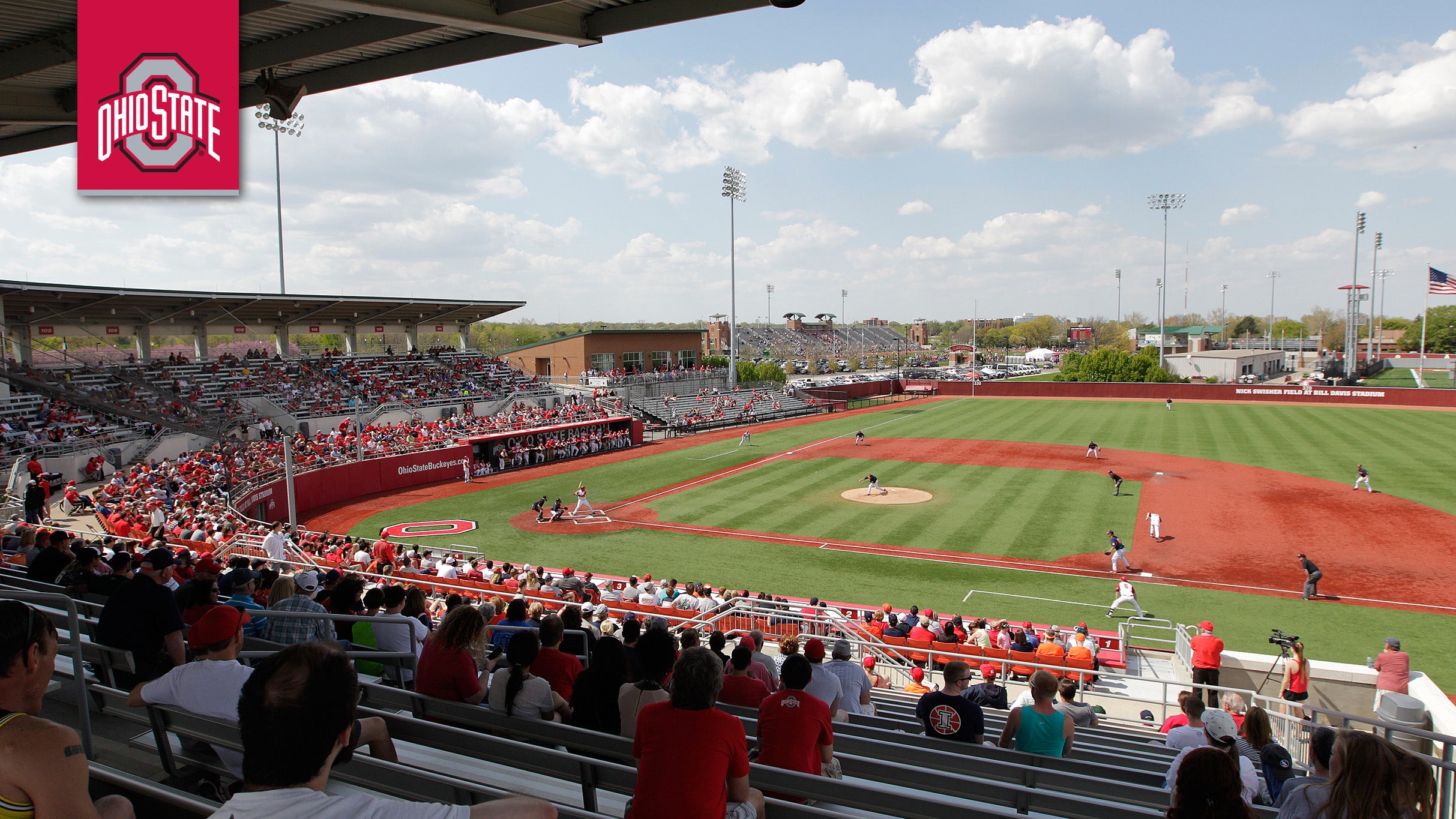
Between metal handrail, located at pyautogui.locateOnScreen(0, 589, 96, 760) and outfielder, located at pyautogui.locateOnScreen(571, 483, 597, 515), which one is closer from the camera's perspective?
metal handrail, located at pyautogui.locateOnScreen(0, 589, 96, 760)

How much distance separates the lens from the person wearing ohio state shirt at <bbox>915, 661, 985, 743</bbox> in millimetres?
6039

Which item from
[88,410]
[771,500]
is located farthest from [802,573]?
[88,410]

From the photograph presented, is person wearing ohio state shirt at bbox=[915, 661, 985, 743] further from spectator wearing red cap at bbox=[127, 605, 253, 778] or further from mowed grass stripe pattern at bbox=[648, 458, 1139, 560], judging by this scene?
mowed grass stripe pattern at bbox=[648, 458, 1139, 560]

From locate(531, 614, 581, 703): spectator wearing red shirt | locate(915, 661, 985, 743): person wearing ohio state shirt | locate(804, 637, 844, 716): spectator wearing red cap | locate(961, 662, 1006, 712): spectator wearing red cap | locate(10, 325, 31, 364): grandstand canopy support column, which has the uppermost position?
locate(10, 325, 31, 364): grandstand canopy support column

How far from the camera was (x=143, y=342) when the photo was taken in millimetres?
34531

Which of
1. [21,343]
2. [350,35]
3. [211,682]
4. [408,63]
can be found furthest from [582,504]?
[211,682]

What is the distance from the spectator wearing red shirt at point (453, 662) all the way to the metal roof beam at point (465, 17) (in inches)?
160

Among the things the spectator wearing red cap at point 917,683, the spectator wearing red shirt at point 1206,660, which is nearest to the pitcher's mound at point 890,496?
the spectator wearing red cap at point 917,683

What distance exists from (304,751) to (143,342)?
41.5 meters

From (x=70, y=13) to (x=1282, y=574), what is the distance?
83.7ft

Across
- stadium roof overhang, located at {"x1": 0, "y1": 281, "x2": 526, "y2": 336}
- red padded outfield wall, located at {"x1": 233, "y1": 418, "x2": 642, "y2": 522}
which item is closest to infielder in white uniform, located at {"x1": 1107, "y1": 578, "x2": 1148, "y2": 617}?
red padded outfield wall, located at {"x1": 233, "y1": 418, "x2": 642, "y2": 522}

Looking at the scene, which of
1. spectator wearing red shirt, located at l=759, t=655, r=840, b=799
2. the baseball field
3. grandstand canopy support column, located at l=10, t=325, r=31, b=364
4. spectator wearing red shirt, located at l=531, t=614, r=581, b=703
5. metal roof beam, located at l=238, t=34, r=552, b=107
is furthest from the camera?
grandstand canopy support column, located at l=10, t=325, r=31, b=364

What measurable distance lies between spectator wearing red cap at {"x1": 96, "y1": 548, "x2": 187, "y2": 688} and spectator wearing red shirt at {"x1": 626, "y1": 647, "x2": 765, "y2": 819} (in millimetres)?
3395

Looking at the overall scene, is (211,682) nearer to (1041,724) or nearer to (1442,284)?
(1041,724)
